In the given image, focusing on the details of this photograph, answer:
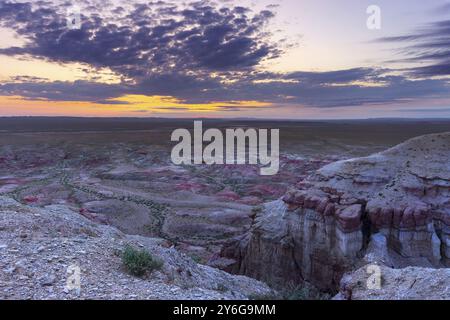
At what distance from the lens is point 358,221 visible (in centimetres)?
2261

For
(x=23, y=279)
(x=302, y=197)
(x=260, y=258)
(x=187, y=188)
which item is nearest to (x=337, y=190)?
(x=302, y=197)

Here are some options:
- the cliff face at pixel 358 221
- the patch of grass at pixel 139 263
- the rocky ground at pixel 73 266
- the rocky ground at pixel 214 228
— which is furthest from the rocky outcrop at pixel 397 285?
the cliff face at pixel 358 221

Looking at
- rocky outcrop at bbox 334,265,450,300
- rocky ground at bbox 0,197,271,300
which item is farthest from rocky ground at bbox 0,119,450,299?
rocky outcrop at bbox 334,265,450,300

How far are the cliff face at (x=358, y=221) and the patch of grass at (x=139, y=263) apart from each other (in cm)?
1373

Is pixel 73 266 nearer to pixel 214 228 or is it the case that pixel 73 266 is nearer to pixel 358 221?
pixel 358 221

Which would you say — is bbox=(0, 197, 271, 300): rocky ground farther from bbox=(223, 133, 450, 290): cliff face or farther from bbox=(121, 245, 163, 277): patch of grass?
bbox=(223, 133, 450, 290): cliff face

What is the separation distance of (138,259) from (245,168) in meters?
63.7

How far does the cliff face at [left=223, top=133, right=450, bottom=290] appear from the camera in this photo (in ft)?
72.1

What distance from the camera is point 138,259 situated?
33.6 ft

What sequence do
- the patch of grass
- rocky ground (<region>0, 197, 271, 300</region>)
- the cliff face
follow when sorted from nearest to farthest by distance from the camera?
rocky ground (<region>0, 197, 271, 300</region>) < the patch of grass < the cliff face

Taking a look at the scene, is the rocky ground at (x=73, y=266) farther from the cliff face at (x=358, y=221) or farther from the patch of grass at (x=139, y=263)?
the cliff face at (x=358, y=221)

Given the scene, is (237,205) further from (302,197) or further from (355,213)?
(355,213)

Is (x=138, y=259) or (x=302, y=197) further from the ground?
(x=138, y=259)

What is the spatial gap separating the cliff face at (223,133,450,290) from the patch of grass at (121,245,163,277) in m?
13.7
